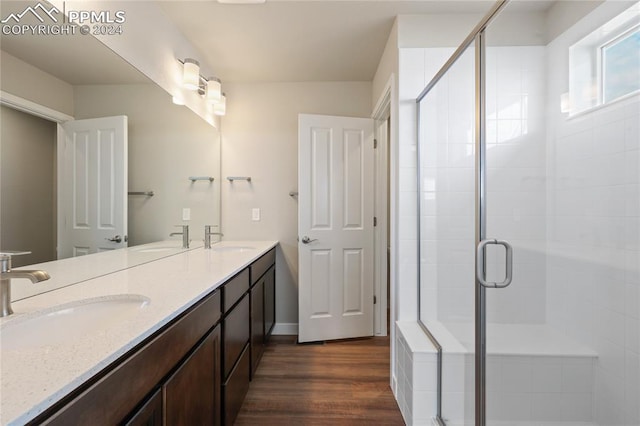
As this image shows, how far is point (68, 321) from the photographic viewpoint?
904 millimetres

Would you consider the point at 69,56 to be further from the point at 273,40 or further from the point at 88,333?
the point at 273,40

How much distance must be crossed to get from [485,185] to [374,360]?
1.68 meters

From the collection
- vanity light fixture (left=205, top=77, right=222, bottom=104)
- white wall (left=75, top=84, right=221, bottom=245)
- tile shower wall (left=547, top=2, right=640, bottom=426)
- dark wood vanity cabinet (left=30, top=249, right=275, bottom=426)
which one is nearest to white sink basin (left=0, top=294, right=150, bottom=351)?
dark wood vanity cabinet (left=30, top=249, right=275, bottom=426)

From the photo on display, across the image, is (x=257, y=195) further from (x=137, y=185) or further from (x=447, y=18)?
(x=447, y=18)

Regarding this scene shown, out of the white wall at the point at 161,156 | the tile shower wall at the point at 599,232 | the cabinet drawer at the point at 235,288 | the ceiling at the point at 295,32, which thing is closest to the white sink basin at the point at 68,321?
the cabinet drawer at the point at 235,288

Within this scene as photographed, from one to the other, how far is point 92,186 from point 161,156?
750 millimetres

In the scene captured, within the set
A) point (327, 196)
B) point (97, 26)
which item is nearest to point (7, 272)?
point (97, 26)

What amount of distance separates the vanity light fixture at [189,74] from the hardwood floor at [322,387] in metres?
2.15

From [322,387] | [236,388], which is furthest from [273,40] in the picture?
[322,387]

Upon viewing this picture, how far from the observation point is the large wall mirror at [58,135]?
0.92m

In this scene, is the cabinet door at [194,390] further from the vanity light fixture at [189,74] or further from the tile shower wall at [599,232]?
the vanity light fixture at [189,74]

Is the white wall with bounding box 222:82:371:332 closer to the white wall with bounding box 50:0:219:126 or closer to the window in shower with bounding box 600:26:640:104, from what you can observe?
the white wall with bounding box 50:0:219:126

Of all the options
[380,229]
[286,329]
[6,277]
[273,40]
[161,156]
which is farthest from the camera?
[286,329]

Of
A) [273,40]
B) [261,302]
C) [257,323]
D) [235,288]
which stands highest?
[273,40]
